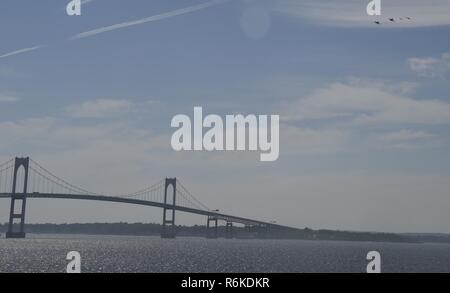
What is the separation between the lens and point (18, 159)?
162000 millimetres

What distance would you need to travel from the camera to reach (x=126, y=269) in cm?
7538
